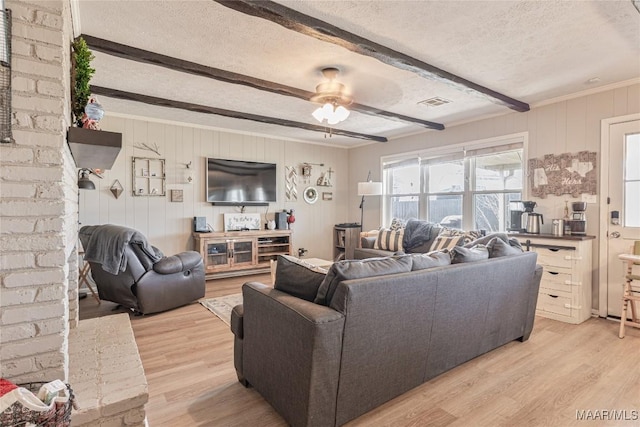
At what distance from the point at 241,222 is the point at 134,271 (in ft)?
7.73

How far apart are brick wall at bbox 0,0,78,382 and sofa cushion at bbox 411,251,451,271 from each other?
1813mm

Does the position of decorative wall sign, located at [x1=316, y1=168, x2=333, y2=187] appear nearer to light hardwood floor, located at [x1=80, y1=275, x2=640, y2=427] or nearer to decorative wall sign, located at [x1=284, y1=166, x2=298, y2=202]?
decorative wall sign, located at [x1=284, y1=166, x2=298, y2=202]

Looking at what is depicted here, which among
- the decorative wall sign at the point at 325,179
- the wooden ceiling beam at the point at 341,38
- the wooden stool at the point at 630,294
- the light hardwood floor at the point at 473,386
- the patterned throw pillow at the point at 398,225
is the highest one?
the wooden ceiling beam at the point at 341,38

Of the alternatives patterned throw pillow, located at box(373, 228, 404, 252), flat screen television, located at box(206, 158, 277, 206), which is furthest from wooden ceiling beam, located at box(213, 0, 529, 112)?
flat screen television, located at box(206, 158, 277, 206)

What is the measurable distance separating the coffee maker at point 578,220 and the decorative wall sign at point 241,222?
4424 millimetres

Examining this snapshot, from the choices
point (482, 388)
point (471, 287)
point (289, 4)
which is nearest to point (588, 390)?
point (482, 388)

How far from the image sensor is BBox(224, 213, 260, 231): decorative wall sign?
5520mm

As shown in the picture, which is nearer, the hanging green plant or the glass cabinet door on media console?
the hanging green plant

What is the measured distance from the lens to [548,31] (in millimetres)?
2404

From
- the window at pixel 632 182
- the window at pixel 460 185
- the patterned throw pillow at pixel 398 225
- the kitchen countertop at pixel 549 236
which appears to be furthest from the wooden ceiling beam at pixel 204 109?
the window at pixel 632 182

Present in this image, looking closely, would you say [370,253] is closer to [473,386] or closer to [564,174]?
[564,174]

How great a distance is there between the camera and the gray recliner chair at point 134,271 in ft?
10.8

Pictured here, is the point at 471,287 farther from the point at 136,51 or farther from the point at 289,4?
the point at 136,51

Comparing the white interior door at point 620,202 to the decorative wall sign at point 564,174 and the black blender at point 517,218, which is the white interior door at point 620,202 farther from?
the black blender at point 517,218
